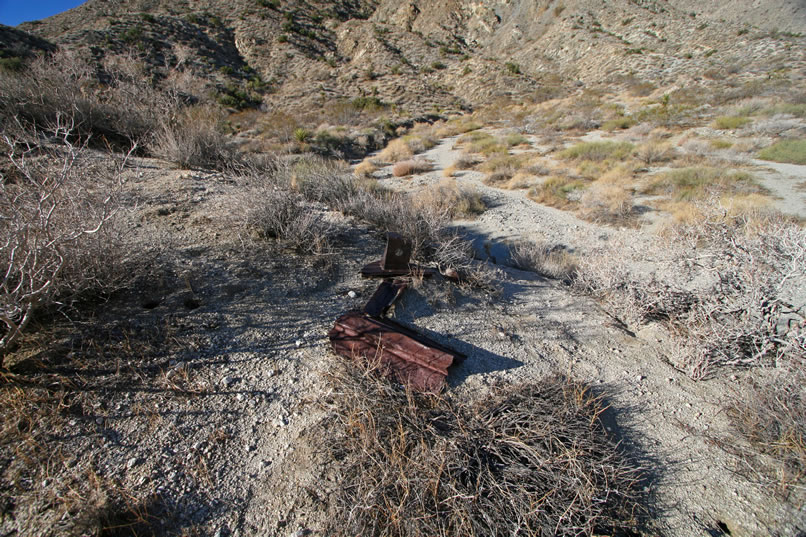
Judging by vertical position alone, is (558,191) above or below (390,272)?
below

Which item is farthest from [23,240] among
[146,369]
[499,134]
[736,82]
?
[736,82]

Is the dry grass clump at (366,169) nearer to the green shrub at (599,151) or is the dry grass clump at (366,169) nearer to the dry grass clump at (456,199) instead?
the dry grass clump at (456,199)

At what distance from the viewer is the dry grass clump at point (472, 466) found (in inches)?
57.1

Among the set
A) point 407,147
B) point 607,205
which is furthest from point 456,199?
point 407,147

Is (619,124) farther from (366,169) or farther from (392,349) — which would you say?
(392,349)

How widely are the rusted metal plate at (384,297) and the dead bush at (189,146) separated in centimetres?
428

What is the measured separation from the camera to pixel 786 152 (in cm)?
970

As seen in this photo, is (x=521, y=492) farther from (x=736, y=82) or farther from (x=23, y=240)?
(x=736, y=82)

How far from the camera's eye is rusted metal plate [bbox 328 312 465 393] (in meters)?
2.21

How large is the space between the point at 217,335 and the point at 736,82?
28.0 metres

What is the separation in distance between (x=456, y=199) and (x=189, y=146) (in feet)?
18.0

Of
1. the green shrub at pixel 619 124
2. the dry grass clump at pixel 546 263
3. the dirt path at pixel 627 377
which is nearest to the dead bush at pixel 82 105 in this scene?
the dirt path at pixel 627 377

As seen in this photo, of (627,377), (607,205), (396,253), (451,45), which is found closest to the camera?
(627,377)

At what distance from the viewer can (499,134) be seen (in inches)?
658
